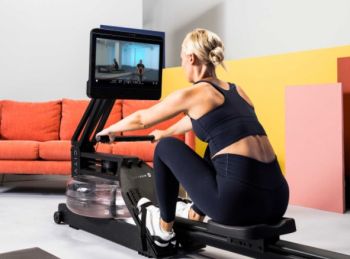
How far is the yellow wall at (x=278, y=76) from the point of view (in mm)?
3869

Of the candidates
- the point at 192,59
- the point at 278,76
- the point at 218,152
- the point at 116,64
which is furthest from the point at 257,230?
the point at 278,76

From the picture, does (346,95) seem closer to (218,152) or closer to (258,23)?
(258,23)

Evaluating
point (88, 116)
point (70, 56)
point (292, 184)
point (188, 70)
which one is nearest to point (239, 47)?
point (70, 56)

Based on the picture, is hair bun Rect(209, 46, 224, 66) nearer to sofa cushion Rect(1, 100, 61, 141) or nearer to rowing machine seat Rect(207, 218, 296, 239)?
rowing machine seat Rect(207, 218, 296, 239)

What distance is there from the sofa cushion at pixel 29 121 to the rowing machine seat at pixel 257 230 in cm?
320

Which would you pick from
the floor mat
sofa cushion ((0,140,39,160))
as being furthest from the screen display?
sofa cushion ((0,140,39,160))

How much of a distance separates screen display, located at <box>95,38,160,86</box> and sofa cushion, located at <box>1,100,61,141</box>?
2.34m

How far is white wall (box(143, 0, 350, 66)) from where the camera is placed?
467cm

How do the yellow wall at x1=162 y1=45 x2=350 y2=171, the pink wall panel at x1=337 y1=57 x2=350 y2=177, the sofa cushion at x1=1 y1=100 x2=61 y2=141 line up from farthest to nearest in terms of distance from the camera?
1. the sofa cushion at x1=1 y1=100 x2=61 y2=141
2. the yellow wall at x1=162 y1=45 x2=350 y2=171
3. the pink wall panel at x1=337 y1=57 x2=350 y2=177

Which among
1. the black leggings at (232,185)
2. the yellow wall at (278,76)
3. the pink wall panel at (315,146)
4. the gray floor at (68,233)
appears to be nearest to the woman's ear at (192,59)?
the black leggings at (232,185)

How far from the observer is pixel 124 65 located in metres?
2.56

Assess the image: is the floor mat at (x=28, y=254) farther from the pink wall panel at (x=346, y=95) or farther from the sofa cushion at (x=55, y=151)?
the pink wall panel at (x=346, y=95)

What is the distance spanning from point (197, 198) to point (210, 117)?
1.13ft

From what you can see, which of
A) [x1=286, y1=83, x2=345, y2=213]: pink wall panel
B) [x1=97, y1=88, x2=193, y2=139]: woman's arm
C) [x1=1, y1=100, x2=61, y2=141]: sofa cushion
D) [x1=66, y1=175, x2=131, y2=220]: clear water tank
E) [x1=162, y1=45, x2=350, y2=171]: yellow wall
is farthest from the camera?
[x1=1, y1=100, x2=61, y2=141]: sofa cushion
